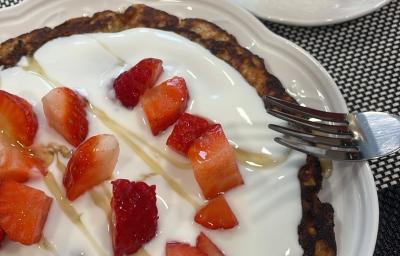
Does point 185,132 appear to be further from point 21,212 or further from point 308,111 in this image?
point 21,212

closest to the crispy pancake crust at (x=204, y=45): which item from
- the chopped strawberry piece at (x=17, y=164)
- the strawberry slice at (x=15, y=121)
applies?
the strawberry slice at (x=15, y=121)

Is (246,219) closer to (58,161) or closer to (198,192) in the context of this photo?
(198,192)

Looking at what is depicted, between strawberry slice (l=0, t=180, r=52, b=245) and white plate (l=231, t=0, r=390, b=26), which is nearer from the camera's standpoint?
strawberry slice (l=0, t=180, r=52, b=245)

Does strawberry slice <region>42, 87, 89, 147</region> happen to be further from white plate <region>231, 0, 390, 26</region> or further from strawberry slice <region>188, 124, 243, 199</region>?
white plate <region>231, 0, 390, 26</region>

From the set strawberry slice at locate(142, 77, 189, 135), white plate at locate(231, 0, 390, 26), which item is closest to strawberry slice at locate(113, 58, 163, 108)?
strawberry slice at locate(142, 77, 189, 135)

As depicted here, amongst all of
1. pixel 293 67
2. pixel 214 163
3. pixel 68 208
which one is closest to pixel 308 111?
pixel 293 67

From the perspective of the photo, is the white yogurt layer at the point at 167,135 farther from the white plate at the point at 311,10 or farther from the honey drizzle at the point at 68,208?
the white plate at the point at 311,10
